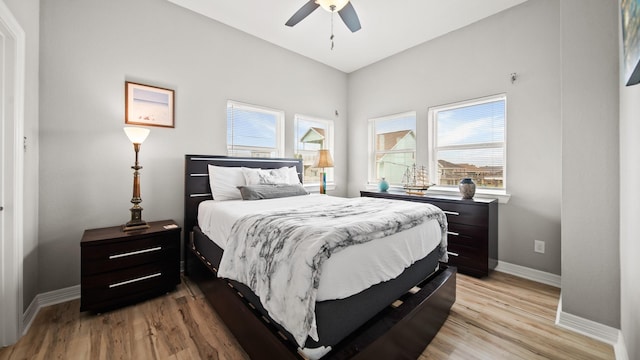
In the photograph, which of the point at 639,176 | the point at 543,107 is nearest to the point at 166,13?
the point at 639,176

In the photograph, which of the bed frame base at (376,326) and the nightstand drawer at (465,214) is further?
the nightstand drawer at (465,214)

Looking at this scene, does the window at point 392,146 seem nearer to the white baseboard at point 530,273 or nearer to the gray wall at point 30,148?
the white baseboard at point 530,273

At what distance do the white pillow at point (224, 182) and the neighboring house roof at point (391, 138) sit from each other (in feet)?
8.34

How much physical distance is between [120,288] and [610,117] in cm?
389

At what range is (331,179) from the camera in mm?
4676

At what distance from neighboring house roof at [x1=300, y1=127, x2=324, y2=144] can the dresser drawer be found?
99.0 inches

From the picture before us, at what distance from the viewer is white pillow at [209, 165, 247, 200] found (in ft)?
9.35

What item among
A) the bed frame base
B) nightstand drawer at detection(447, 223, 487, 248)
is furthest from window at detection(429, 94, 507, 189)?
the bed frame base

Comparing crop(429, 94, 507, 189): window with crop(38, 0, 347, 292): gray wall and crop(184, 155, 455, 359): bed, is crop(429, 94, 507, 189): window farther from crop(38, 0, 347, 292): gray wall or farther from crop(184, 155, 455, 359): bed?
crop(38, 0, 347, 292): gray wall

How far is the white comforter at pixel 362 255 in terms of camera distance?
47.9 inches

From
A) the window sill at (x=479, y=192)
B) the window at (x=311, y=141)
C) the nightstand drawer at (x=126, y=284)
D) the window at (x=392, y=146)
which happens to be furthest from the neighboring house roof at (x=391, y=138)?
the nightstand drawer at (x=126, y=284)

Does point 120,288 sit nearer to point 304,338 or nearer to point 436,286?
point 304,338

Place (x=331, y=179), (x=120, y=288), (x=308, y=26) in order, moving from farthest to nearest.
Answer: (x=331, y=179)
(x=308, y=26)
(x=120, y=288)

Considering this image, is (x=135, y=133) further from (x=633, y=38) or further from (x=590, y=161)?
(x=590, y=161)
